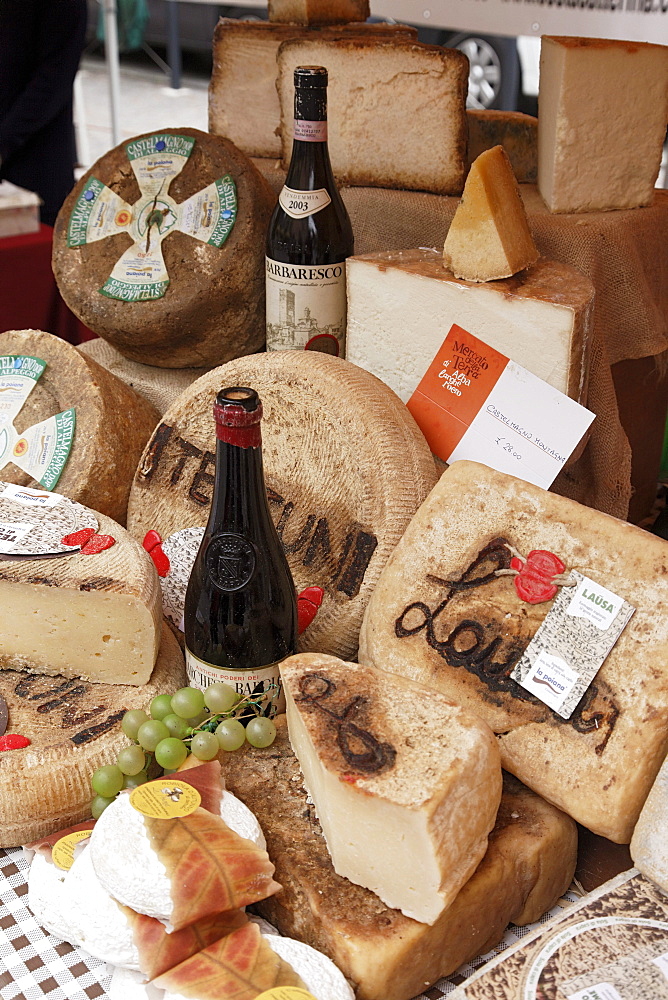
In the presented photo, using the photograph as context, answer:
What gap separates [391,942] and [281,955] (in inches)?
4.1

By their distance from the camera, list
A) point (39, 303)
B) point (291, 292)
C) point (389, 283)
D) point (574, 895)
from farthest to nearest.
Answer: point (39, 303), point (291, 292), point (389, 283), point (574, 895)

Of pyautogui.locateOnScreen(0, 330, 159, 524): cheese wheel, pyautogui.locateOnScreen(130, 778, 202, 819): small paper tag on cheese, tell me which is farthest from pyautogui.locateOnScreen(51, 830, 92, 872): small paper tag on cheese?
pyautogui.locateOnScreen(0, 330, 159, 524): cheese wheel

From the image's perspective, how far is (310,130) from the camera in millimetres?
1466

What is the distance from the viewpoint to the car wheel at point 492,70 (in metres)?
6.28

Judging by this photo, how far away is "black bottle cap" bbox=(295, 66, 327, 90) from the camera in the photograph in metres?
1.39

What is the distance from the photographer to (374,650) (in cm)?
115

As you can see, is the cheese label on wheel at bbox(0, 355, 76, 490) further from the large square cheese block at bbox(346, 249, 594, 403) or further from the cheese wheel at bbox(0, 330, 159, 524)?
the large square cheese block at bbox(346, 249, 594, 403)

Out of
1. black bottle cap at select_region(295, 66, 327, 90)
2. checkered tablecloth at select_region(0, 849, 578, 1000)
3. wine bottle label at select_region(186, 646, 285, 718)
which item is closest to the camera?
checkered tablecloth at select_region(0, 849, 578, 1000)

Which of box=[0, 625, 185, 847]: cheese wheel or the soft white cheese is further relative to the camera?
box=[0, 625, 185, 847]: cheese wheel

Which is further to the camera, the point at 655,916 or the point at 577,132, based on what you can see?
the point at 577,132

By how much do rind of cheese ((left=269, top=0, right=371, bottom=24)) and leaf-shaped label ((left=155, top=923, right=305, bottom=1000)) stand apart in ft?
5.39

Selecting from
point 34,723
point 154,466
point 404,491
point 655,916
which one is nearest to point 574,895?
point 655,916

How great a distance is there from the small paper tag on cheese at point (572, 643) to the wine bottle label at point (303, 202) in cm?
78

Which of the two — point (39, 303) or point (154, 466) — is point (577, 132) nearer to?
point (154, 466)
